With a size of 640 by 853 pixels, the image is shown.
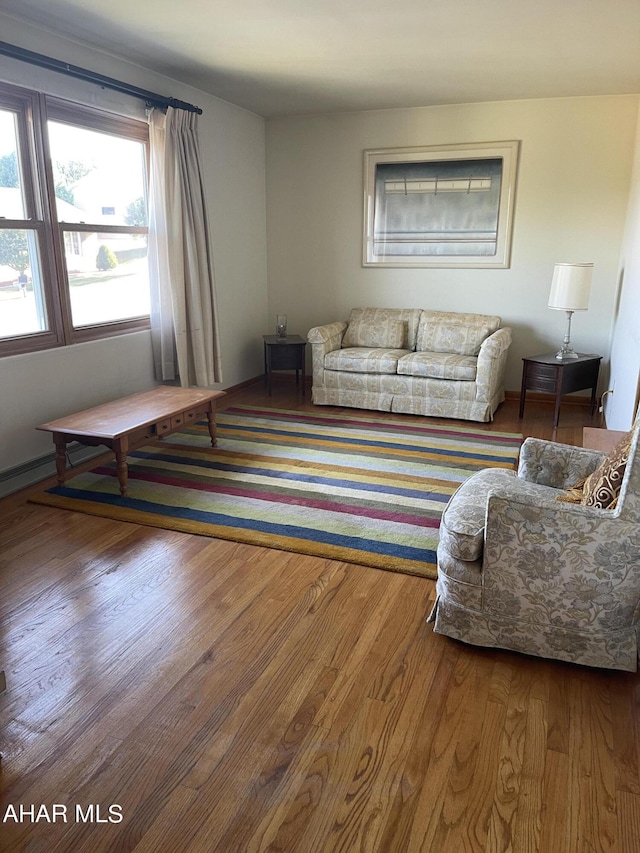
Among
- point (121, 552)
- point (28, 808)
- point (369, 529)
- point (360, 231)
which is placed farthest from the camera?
point (360, 231)

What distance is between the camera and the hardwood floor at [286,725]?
1.50 metres

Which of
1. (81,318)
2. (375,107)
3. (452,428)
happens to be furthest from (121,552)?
(375,107)

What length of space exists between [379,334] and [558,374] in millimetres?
1592

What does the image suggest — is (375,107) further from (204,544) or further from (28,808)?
(28,808)

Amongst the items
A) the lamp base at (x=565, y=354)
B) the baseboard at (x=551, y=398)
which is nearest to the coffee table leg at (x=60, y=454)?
the lamp base at (x=565, y=354)

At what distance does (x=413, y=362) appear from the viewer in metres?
5.02

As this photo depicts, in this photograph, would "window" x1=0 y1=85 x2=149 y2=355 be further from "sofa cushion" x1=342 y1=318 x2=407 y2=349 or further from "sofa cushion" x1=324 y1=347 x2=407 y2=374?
"sofa cushion" x1=342 y1=318 x2=407 y2=349

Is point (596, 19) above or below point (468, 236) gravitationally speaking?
above

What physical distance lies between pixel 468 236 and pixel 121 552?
4162 mm

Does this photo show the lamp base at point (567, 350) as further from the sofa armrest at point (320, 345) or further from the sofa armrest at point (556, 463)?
the sofa armrest at point (556, 463)

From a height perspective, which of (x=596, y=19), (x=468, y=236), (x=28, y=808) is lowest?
(x=28, y=808)

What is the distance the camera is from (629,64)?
403cm

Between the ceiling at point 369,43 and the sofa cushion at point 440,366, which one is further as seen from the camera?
the sofa cushion at point 440,366

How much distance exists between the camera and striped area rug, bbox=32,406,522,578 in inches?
117
